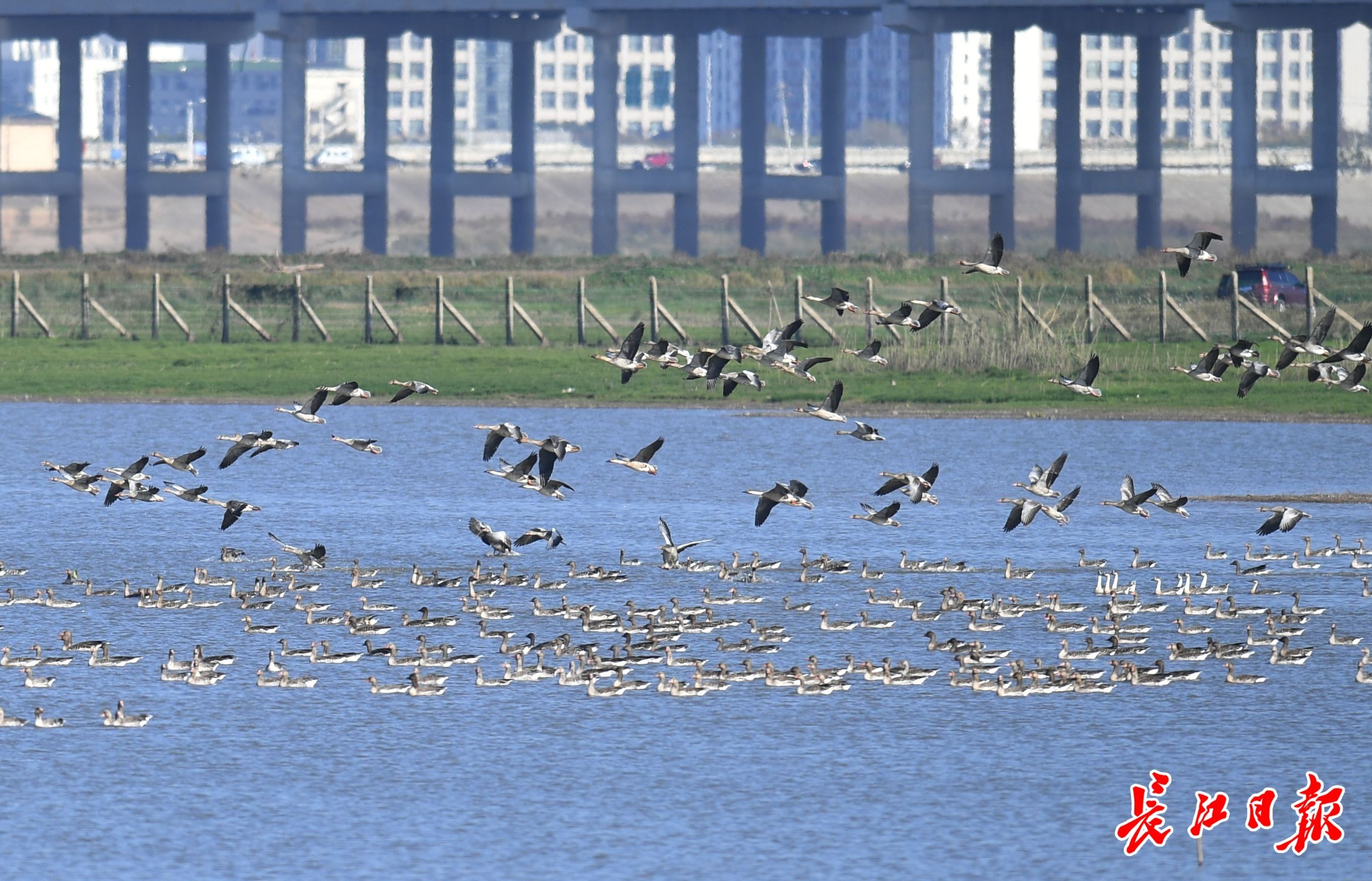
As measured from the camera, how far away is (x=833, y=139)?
12950 centimetres

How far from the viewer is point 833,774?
24.4m

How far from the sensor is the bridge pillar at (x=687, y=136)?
124m

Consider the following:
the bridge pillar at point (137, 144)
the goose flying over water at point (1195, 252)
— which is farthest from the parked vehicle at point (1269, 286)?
the bridge pillar at point (137, 144)

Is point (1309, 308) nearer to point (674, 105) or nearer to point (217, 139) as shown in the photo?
point (674, 105)

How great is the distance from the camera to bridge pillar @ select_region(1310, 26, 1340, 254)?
110 meters

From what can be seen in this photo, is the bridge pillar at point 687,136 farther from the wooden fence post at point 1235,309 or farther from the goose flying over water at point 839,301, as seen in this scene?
the goose flying over water at point 839,301

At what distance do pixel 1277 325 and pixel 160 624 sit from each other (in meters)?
40.0

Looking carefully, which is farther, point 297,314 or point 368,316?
point 297,314

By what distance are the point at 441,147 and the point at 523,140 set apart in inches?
209

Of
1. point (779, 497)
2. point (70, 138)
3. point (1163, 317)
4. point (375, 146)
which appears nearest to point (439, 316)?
point (1163, 317)

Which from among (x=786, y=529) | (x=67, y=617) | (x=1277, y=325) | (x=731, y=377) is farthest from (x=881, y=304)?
(x=67, y=617)

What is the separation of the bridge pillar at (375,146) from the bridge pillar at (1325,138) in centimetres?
5001

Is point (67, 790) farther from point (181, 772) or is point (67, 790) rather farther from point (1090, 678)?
point (1090, 678)

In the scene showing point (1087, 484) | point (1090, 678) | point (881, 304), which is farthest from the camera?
point (881, 304)
